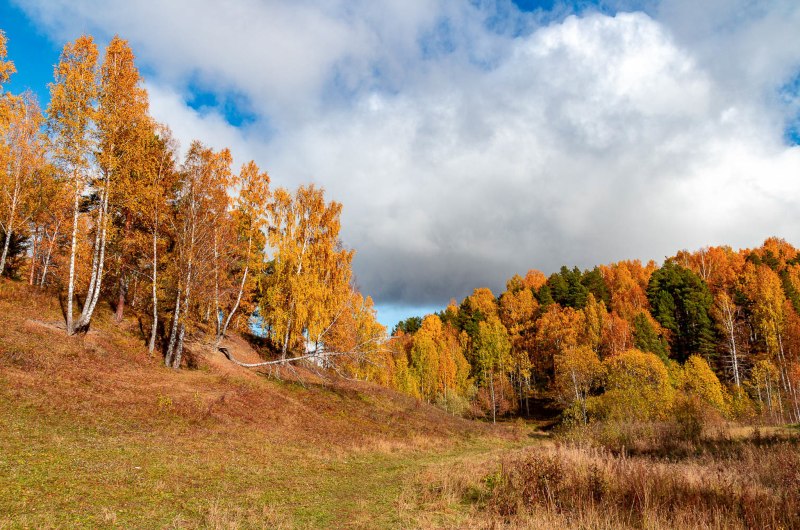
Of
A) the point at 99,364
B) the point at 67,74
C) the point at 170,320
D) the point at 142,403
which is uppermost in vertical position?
the point at 67,74

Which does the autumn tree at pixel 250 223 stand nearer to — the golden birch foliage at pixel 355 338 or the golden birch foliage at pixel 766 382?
the golden birch foliage at pixel 355 338

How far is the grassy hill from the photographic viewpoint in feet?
27.8

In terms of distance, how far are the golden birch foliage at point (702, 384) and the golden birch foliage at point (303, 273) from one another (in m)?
36.6

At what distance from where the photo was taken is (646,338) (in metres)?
63.7

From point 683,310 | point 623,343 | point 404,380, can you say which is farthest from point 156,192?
point 683,310

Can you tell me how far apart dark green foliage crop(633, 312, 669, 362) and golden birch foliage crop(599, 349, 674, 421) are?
21.0 m

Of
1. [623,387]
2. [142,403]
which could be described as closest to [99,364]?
[142,403]

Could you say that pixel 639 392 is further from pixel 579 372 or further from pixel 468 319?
pixel 468 319

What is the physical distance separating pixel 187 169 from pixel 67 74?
6.48m

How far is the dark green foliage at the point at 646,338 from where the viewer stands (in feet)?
205

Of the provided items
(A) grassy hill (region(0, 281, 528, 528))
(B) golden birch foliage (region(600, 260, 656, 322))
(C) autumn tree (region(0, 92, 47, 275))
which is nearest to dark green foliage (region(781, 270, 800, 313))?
(B) golden birch foliage (region(600, 260, 656, 322))

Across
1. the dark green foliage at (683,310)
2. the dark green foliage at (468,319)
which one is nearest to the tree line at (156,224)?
the dark green foliage at (468,319)

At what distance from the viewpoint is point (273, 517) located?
858 centimetres

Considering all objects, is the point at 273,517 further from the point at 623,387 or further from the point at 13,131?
the point at 623,387
